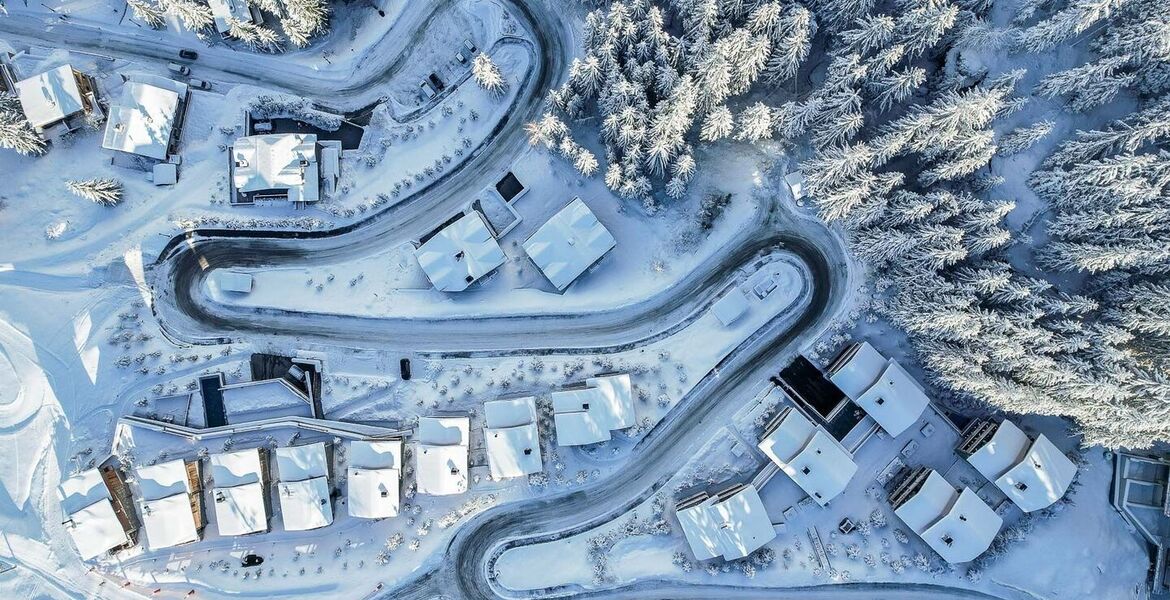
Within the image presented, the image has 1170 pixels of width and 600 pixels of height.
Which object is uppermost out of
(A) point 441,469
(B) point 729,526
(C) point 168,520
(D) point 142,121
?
(D) point 142,121

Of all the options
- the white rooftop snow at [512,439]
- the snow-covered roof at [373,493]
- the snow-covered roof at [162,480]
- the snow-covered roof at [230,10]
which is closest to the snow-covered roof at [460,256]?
the white rooftop snow at [512,439]

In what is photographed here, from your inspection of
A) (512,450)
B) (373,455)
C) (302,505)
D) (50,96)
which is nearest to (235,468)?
(302,505)

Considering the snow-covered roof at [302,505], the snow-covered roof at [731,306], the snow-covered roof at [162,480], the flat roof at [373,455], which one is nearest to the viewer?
the snow-covered roof at [162,480]

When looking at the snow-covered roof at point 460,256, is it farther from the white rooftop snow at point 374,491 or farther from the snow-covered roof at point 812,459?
the snow-covered roof at point 812,459

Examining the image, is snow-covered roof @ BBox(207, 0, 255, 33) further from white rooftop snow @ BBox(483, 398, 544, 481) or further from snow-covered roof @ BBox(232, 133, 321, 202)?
white rooftop snow @ BBox(483, 398, 544, 481)

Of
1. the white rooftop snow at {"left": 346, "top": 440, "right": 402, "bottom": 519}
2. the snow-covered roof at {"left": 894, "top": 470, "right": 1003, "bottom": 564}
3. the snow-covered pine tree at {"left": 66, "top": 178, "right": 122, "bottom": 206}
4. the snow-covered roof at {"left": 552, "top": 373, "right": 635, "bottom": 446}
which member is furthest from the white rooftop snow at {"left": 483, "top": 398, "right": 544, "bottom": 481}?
the snow-covered pine tree at {"left": 66, "top": 178, "right": 122, "bottom": 206}

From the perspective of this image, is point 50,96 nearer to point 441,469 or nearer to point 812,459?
point 441,469
